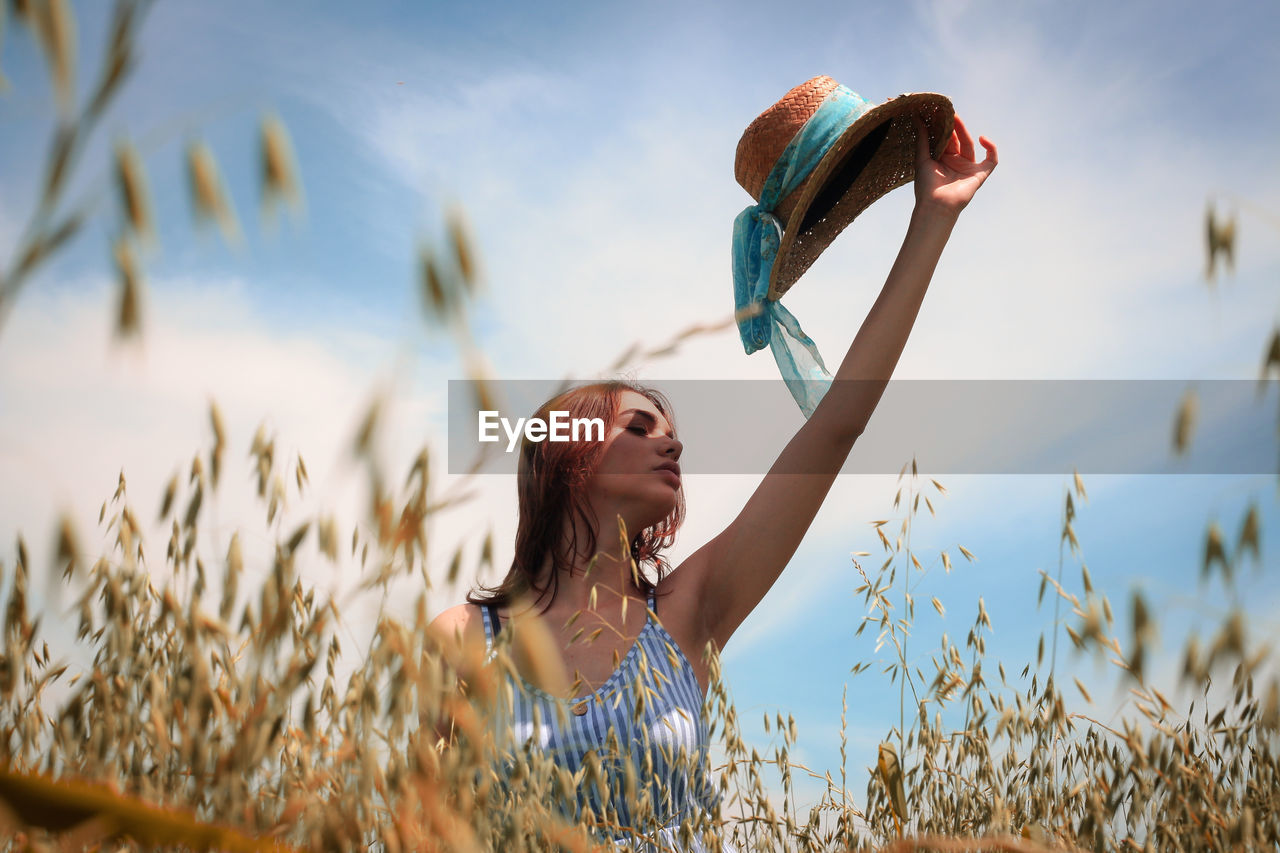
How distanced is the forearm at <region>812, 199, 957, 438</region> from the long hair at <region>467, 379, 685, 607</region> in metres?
0.73

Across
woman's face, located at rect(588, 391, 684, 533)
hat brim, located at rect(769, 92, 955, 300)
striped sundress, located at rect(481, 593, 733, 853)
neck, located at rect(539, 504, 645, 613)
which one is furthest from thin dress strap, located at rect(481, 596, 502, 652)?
hat brim, located at rect(769, 92, 955, 300)

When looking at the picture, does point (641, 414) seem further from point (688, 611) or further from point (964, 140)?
point (964, 140)

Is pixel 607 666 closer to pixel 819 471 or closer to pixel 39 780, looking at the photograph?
pixel 819 471

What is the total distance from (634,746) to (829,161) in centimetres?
147

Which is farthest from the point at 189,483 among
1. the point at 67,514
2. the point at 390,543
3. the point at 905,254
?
the point at 905,254

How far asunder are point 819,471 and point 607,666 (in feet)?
2.80

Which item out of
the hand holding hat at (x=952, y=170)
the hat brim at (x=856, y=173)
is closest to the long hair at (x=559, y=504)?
the hat brim at (x=856, y=173)

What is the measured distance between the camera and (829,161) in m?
2.13

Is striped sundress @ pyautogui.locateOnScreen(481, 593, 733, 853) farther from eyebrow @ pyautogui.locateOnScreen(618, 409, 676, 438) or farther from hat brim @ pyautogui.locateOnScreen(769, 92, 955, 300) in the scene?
hat brim @ pyautogui.locateOnScreen(769, 92, 955, 300)

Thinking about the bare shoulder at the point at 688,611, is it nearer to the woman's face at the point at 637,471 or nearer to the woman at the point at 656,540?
the woman at the point at 656,540

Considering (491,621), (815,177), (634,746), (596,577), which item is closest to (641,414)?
(596,577)

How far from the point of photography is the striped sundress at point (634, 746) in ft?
4.50

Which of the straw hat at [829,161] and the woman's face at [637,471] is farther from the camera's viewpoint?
the woman's face at [637,471]

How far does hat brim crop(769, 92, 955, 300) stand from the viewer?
7.06 ft
